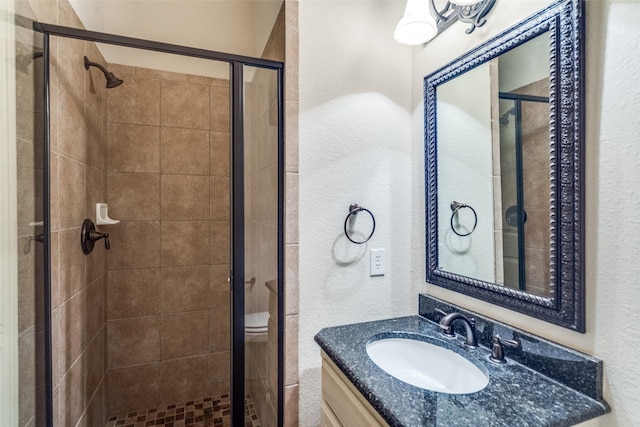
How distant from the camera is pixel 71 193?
1353mm

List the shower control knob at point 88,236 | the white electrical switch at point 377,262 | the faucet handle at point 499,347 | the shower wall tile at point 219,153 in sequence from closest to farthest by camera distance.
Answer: the faucet handle at point 499,347 < the white electrical switch at point 377,262 < the shower control knob at point 88,236 < the shower wall tile at point 219,153

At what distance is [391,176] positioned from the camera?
4.62 feet

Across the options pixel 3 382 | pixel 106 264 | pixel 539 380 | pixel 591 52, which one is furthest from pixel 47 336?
pixel 591 52

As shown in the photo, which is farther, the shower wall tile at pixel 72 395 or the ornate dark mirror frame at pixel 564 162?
the shower wall tile at pixel 72 395

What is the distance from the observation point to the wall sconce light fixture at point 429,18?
1.07 metres

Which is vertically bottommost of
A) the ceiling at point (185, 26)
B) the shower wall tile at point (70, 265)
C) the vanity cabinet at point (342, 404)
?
the vanity cabinet at point (342, 404)

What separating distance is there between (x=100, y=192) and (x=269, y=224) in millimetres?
1209

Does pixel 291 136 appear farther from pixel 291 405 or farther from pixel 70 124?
pixel 291 405

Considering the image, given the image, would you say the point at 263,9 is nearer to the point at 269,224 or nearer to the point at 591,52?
the point at 269,224

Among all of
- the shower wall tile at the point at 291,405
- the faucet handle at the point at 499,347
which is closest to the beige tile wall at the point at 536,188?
the faucet handle at the point at 499,347

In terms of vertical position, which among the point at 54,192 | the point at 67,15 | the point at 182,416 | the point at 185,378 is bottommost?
the point at 182,416

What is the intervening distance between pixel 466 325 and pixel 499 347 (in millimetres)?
119

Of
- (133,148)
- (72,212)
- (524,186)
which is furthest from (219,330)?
(524,186)

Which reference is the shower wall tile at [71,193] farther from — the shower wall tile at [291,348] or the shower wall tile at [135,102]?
the shower wall tile at [291,348]
